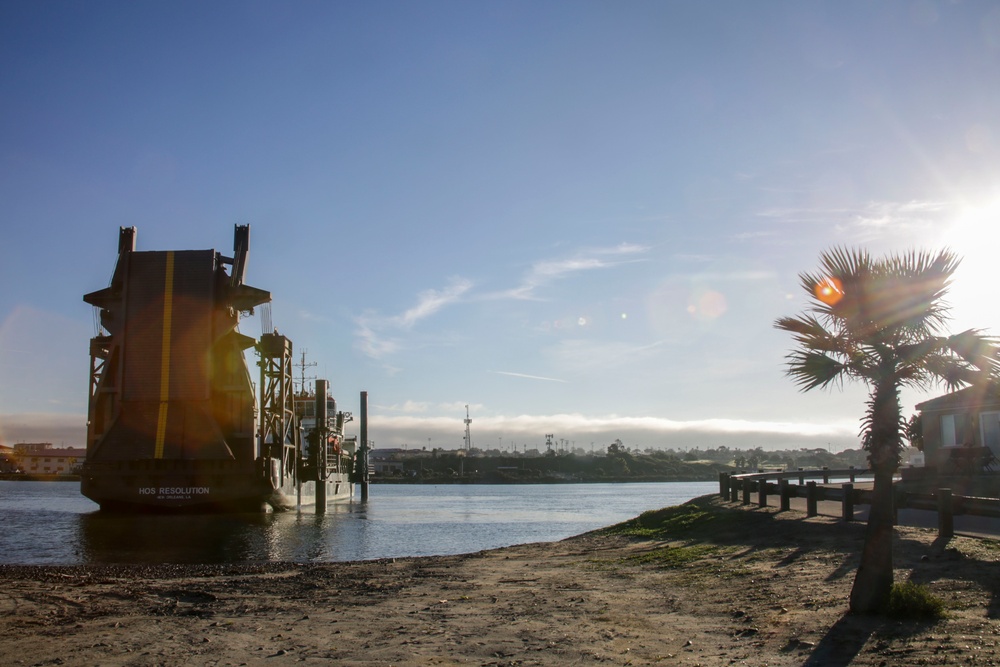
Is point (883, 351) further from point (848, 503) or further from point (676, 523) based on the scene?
point (676, 523)

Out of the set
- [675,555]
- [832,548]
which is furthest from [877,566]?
[675,555]

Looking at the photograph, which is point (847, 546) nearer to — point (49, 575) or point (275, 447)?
point (49, 575)

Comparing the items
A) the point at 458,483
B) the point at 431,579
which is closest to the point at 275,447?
the point at 431,579

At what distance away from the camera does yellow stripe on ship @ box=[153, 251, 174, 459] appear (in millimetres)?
43388

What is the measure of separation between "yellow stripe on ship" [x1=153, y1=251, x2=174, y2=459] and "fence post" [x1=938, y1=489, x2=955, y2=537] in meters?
40.1

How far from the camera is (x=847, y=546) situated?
13.1m

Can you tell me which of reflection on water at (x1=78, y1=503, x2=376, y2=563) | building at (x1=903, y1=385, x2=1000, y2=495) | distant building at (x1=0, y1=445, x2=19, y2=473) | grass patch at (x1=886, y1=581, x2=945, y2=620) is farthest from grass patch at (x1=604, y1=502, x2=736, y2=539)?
distant building at (x1=0, y1=445, x2=19, y2=473)

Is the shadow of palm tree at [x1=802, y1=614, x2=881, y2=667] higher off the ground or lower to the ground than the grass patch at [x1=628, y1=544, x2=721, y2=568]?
higher

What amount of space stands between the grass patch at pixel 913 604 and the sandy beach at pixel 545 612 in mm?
157

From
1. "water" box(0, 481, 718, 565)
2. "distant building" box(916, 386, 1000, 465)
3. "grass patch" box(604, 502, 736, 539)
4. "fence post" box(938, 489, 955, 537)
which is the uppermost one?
"distant building" box(916, 386, 1000, 465)

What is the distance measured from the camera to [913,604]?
26.6ft

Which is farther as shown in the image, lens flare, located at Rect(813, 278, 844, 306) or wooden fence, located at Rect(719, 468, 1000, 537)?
wooden fence, located at Rect(719, 468, 1000, 537)

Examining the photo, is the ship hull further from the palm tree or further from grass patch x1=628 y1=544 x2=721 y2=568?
the palm tree

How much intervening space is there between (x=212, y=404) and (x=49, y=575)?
98.8 ft
